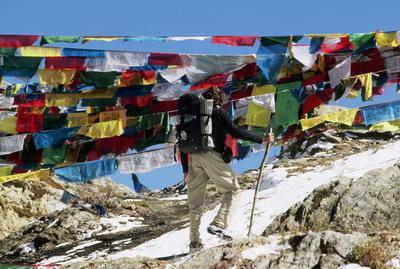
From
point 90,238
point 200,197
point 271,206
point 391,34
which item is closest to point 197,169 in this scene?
point 200,197

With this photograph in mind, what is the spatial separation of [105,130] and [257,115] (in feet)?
12.6

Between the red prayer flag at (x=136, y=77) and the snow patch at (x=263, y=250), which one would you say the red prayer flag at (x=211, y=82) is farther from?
the snow patch at (x=263, y=250)

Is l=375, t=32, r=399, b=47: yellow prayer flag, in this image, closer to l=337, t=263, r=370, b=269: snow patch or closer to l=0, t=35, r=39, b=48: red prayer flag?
l=0, t=35, r=39, b=48: red prayer flag

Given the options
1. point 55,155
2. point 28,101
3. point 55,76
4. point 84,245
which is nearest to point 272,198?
point 84,245

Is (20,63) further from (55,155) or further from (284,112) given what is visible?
(284,112)

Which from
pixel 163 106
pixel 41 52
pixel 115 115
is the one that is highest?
pixel 41 52

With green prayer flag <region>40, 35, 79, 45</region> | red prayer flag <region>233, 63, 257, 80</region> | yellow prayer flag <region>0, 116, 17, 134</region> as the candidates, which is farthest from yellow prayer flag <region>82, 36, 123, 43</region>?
yellow prayer flag <region>0, 116, 17, 134</region>

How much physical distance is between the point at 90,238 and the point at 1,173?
9.08ft

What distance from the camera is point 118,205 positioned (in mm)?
16578

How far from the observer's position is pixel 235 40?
520 inches

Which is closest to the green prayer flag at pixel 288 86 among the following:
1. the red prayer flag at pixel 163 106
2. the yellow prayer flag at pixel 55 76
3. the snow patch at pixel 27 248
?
the red prayer flag at pixel 163 106

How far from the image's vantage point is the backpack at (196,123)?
7.94 meters

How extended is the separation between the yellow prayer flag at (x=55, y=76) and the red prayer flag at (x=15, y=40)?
Answer: 176 cm

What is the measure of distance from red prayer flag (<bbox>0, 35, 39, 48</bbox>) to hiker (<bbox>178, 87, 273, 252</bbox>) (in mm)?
5523
